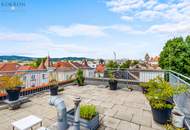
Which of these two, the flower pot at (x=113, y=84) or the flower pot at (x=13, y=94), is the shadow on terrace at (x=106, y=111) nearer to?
the flower pot at (x=13, y=94)

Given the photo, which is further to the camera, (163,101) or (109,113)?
(109,113)

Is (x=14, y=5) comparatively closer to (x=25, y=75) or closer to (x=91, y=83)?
(x=25, y=75)

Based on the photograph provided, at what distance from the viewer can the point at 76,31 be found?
10.6 metres

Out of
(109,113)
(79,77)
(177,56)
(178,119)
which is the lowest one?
(109,113)

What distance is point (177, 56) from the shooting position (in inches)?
430

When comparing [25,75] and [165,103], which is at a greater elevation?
[25,75]

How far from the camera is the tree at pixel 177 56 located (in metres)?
10.5

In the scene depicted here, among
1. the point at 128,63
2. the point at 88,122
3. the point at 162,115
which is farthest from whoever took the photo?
the point at 128,63

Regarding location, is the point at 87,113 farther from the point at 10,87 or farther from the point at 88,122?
the point at 10,87

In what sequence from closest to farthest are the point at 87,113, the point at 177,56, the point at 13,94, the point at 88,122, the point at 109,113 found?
the point at 88,122 → the point at 87,113 → the point at 109,113 → the point at 13,94 → the point at 177,56

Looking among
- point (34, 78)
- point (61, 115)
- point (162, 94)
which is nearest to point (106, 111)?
point (162, 94)

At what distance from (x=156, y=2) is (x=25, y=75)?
22.0 feet

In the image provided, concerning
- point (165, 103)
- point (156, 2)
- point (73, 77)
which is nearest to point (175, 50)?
point (156, 2)

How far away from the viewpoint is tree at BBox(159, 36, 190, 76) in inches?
413
